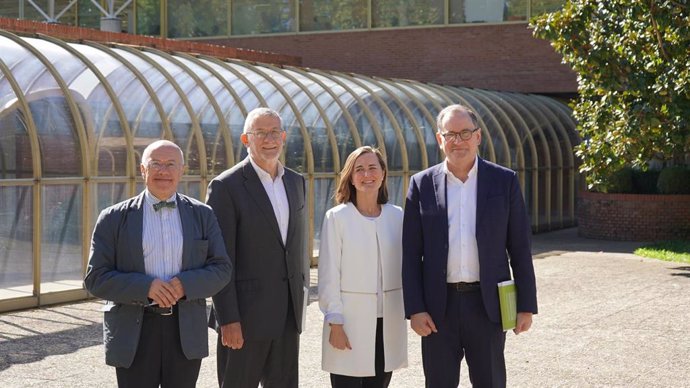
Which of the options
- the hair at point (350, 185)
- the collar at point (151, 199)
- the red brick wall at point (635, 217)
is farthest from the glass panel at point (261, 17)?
the collar at point (151, 199)

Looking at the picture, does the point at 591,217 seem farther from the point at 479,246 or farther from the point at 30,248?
the point at 479,246

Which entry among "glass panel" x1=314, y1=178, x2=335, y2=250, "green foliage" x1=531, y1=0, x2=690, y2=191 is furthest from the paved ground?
"glass panel" x1=314, y1=178, x2=335, y2=250

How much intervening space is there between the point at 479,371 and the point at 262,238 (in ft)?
4.40

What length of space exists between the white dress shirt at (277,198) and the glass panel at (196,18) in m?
24.6

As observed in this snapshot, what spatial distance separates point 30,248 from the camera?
11609 mm

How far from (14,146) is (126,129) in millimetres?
1701

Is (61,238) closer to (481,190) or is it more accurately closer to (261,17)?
(481,190)

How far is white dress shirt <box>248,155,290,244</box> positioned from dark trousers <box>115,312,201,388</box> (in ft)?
3.10

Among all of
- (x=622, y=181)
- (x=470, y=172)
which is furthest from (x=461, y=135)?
(x=622, y=181)

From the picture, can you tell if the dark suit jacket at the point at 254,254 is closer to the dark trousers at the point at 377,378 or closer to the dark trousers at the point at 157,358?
the dark trousers at the point at 377,378

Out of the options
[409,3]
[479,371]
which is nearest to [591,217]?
[409,3]

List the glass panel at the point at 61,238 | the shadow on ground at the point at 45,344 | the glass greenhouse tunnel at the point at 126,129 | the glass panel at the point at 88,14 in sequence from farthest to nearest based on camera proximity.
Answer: the glass panel at the point at 88,14
the glass panel at the point at 61,238
the glass greenhouse tunnel at the point at 126,129
the shadow on ground at the point at 45,344

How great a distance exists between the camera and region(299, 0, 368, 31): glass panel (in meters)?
28.5

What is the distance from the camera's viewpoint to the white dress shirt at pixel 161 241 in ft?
16.2
